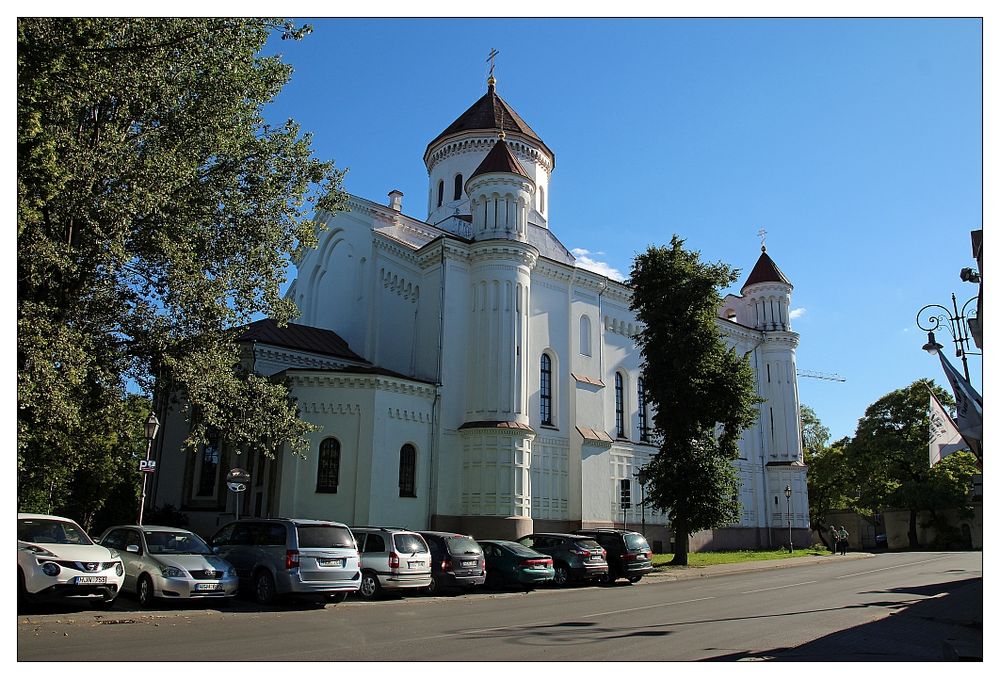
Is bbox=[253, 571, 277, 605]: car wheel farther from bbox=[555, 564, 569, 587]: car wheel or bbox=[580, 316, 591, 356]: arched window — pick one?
bbox=[580, 316, 591, 356]: arched window

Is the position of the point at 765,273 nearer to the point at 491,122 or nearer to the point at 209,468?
Answer: the point at 491,122

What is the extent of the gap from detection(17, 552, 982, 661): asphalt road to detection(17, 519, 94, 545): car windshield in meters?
1.23

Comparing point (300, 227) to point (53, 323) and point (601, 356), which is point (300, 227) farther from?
point (601, 356)

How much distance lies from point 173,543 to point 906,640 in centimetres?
1371

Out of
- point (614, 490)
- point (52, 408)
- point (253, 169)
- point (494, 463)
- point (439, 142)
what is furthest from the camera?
point (439, 142)

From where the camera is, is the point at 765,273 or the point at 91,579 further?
the point at 765,273

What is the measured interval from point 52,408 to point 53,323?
1.74 meters

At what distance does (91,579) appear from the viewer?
43.3ft

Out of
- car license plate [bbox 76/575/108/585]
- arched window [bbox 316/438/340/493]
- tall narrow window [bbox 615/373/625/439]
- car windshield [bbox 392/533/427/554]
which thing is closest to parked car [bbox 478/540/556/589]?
car windshield [bbox 392/533/427/554]

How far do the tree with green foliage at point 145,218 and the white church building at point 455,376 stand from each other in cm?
697

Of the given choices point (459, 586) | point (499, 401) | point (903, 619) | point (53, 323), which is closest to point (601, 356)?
point (499, 401)

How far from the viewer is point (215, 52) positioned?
57.1 feet

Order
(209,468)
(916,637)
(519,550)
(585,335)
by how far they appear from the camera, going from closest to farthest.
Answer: (916,637), (519,550), (209,468), (585,335)

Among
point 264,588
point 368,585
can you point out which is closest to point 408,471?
point 368,585
